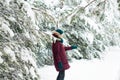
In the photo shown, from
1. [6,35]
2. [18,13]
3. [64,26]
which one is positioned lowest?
[6,35]

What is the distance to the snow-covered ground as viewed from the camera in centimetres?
1051

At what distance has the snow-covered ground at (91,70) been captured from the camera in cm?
1051

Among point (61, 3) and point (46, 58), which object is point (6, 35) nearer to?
point (46, 58)

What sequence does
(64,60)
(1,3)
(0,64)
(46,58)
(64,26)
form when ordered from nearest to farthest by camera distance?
(0,64) → (1,3) → (64,60) → (46,58) → (64,26)

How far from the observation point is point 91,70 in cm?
1155

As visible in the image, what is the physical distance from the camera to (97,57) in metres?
14.0

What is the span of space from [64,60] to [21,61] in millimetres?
1663

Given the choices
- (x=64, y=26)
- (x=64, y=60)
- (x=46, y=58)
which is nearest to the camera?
(x=64, y=60)

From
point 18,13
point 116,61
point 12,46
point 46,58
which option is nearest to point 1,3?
point 18,13

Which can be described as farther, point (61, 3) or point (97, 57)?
point (97, 57)

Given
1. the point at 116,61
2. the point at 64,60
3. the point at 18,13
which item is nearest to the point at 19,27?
the point at 18,13

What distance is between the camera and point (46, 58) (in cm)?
1230

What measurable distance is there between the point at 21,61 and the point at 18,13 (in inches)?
42.2

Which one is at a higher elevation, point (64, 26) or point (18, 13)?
point (64, 26)
